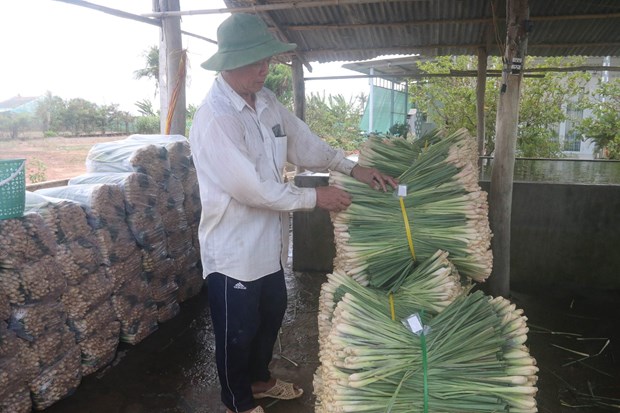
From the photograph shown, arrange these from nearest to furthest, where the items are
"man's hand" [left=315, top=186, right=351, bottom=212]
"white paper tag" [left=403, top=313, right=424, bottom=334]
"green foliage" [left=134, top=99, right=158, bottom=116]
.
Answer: "white paper tag" [left=403, top=313, right=424, bottom=334] → "man's hand" [left=315, top=186, right=351, bottom=212] → "green foliage" [left=134, top=99, right=158, bottom=116]

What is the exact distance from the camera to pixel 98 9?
11.4 ft

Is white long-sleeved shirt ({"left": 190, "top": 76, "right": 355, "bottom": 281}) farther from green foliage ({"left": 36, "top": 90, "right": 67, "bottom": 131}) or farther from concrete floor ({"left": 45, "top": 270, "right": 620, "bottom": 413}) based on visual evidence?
green foliage ({"left": 36, "top": 90, "right": 67, "bottom": 131})

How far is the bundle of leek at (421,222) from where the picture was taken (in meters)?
1.97

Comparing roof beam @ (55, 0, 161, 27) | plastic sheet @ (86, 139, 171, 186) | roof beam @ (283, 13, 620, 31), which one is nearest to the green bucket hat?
plastic sheet @ (86, 139, 171, 186)

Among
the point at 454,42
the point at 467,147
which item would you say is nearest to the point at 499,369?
the point at 467,147

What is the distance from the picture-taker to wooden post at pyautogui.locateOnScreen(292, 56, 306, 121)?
6.14m

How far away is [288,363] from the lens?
10.7ft

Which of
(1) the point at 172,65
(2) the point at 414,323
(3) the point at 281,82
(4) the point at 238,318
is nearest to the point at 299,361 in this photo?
(4) the point at 238,318

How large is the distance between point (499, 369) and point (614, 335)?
286 cm

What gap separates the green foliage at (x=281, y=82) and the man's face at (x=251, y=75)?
60.5 feet

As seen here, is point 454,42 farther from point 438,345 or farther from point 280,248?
point 438,345

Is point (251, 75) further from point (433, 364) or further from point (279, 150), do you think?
point (433, 364)

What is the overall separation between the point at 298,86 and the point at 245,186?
4.62 metres

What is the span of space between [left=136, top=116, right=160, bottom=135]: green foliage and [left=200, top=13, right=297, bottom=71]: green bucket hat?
70.9ft
